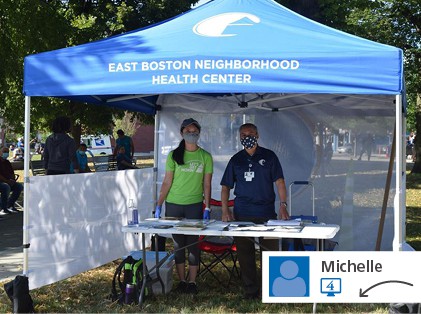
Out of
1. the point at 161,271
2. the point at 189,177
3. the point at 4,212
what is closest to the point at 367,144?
the point at 189,177

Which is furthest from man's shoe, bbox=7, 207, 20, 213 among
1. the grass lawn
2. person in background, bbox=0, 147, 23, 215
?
the grass lawn

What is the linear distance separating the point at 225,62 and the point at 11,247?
5292 mm

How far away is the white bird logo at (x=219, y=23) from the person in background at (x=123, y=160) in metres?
10.7

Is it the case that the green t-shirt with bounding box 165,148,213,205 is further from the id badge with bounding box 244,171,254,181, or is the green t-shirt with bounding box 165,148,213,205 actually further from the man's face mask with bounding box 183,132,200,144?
the id badge with bounding box 244,171,254,181

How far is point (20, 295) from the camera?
5.68 metres

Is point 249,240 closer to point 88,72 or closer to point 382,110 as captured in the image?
point 88,72

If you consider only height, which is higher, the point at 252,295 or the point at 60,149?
the point at 60,149

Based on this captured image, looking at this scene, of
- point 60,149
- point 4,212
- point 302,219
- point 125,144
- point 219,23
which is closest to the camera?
point 219,23

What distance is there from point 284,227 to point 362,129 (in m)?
2.77

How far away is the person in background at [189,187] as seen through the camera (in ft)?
21.4

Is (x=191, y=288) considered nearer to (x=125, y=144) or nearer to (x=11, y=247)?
(x=11, y=247)

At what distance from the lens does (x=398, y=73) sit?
17.2ft

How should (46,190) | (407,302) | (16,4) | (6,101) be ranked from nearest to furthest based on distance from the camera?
(407,302), (46,190), (16,4), (6,101)

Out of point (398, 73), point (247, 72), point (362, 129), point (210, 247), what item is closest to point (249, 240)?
point (210, 247)
